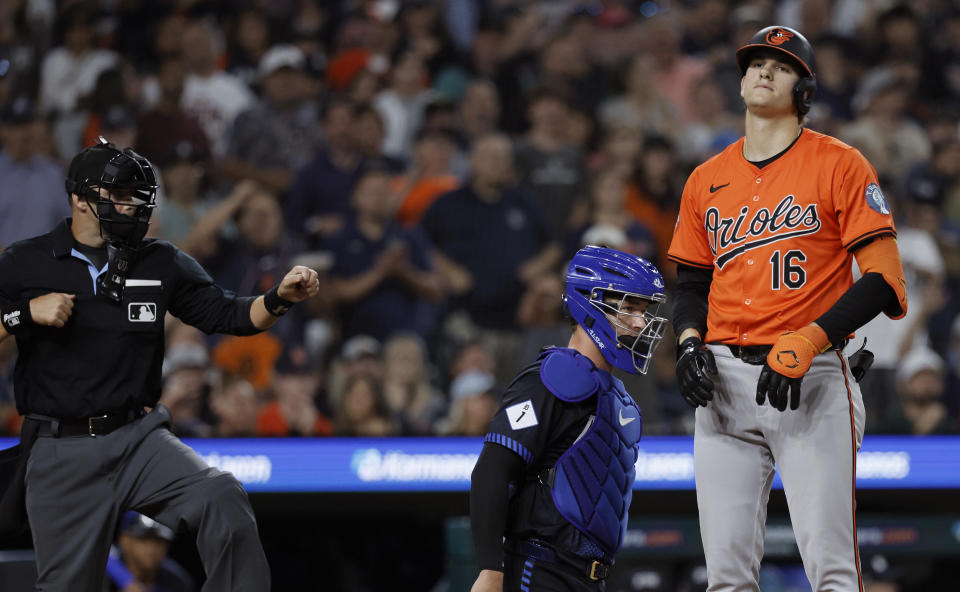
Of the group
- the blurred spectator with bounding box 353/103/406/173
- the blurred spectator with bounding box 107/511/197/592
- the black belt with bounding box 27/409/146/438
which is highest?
the blurred spectator with bounding box 353/103/406/173

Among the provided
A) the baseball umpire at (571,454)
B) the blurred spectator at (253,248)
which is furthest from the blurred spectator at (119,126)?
the baseball umpire at (571,454)

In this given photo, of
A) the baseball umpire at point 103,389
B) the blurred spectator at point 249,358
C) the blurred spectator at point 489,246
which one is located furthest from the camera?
the blurred spectator at point 489,246

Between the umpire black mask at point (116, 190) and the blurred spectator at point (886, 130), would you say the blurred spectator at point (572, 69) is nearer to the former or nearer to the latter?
the blurred spectator at point (886, 130)

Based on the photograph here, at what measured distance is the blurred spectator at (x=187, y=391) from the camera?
6.93 meters

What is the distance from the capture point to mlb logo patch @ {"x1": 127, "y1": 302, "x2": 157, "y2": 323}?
3.70 meters

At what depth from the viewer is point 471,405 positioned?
23.7ft

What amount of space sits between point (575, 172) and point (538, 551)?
17.2 feet

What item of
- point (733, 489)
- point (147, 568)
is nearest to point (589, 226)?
point (147, 568)

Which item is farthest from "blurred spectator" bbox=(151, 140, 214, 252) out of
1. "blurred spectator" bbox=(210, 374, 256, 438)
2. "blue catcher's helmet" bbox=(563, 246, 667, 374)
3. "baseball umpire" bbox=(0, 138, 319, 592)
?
"blue catcher's helmet" bbox=(563, 246, 667, 374)

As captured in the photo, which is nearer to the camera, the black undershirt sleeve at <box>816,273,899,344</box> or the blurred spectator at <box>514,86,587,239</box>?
the black undershirt sleeve at <box>816,273,899,344</box>

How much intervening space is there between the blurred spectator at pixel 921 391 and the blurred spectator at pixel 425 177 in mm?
3237

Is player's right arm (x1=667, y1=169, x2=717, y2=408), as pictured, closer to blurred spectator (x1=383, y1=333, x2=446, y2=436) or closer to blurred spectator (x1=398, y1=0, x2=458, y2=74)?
blurred spectator (x1=383, y1=333, x2=446, y2=436)

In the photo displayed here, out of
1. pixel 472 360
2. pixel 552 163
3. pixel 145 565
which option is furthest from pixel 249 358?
pixel 552 163

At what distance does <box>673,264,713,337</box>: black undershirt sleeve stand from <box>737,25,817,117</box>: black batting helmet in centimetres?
60
